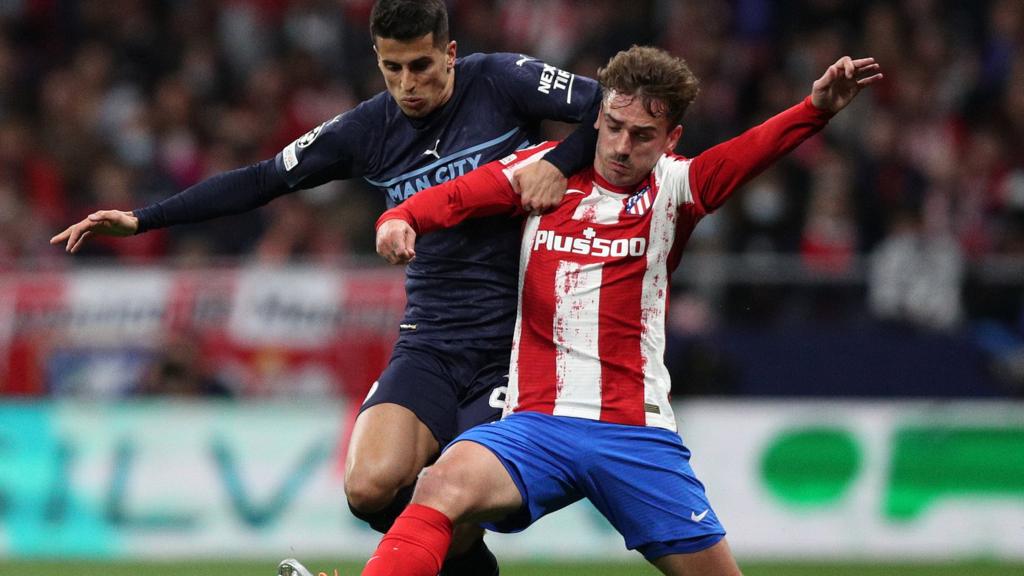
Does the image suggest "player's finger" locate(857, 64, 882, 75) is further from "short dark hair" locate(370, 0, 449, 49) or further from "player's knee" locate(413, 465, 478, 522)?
"player's knee" locate(413, 465, 478, 522)

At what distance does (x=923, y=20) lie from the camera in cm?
1310

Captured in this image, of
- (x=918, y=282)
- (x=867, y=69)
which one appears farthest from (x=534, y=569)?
(x=867, y=69)

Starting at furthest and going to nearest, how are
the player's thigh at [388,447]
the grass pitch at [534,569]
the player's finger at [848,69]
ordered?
the grass pitch at [534,569] → the player's thigh at [388,447] → the player's finger at [848,69]

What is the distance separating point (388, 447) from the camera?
16.9 ft

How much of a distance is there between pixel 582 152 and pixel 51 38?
9.60 metres

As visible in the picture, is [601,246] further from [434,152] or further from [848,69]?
[848,69]

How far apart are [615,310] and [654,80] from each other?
2.40ft

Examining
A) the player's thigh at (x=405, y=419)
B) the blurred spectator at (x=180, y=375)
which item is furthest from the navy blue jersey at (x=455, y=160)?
the blurred spectator at (x=180, y=375)

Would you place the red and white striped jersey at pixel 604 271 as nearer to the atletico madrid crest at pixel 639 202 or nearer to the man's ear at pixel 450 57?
the atletico madrid crest at pixel 639 202

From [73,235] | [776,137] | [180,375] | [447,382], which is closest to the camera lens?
[776,137]

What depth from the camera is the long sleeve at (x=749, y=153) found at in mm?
4883

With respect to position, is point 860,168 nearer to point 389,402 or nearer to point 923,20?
point 923,20

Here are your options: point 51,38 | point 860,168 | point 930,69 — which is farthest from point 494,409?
point 51,38

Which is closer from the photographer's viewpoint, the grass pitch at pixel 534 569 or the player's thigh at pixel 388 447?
the player's thigh at pixel 388 447
